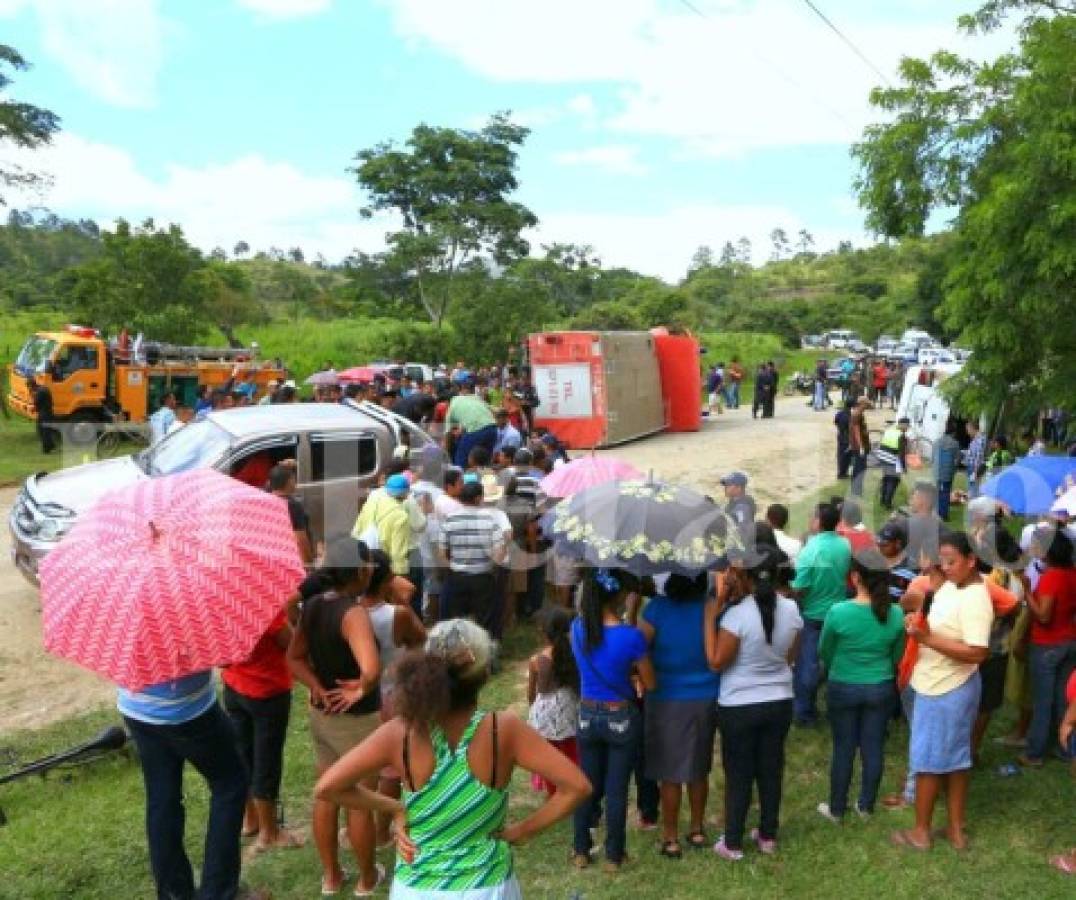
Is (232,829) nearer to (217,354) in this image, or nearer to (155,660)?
(155,660)

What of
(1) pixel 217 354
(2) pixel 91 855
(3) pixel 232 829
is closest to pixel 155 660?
(3) pixel 232 829

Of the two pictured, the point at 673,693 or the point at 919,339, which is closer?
the point at 673,693

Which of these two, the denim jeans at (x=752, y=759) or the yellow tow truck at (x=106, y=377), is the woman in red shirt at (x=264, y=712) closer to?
the denim jeans at (x=752, y=759)

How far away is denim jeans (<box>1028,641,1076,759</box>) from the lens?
17.4ft

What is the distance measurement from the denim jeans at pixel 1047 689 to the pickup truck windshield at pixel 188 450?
6.46 m

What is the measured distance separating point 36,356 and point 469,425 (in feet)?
33.5

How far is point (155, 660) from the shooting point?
128 inches

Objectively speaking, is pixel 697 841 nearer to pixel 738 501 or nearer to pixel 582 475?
pixel 582 475

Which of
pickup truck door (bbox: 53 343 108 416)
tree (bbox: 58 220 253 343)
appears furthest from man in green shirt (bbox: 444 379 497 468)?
tree (bbox: 58 220 253 343)

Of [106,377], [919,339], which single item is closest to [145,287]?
[106,377]

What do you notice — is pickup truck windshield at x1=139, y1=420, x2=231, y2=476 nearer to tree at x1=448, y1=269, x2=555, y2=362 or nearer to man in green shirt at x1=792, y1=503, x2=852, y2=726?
man in green shirt at x1=792, y1=503, x2=852, y2=726

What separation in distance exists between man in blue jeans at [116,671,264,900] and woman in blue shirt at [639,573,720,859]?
194 cm

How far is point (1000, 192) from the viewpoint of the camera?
8.52 metres

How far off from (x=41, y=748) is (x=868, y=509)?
10108 millimetres
